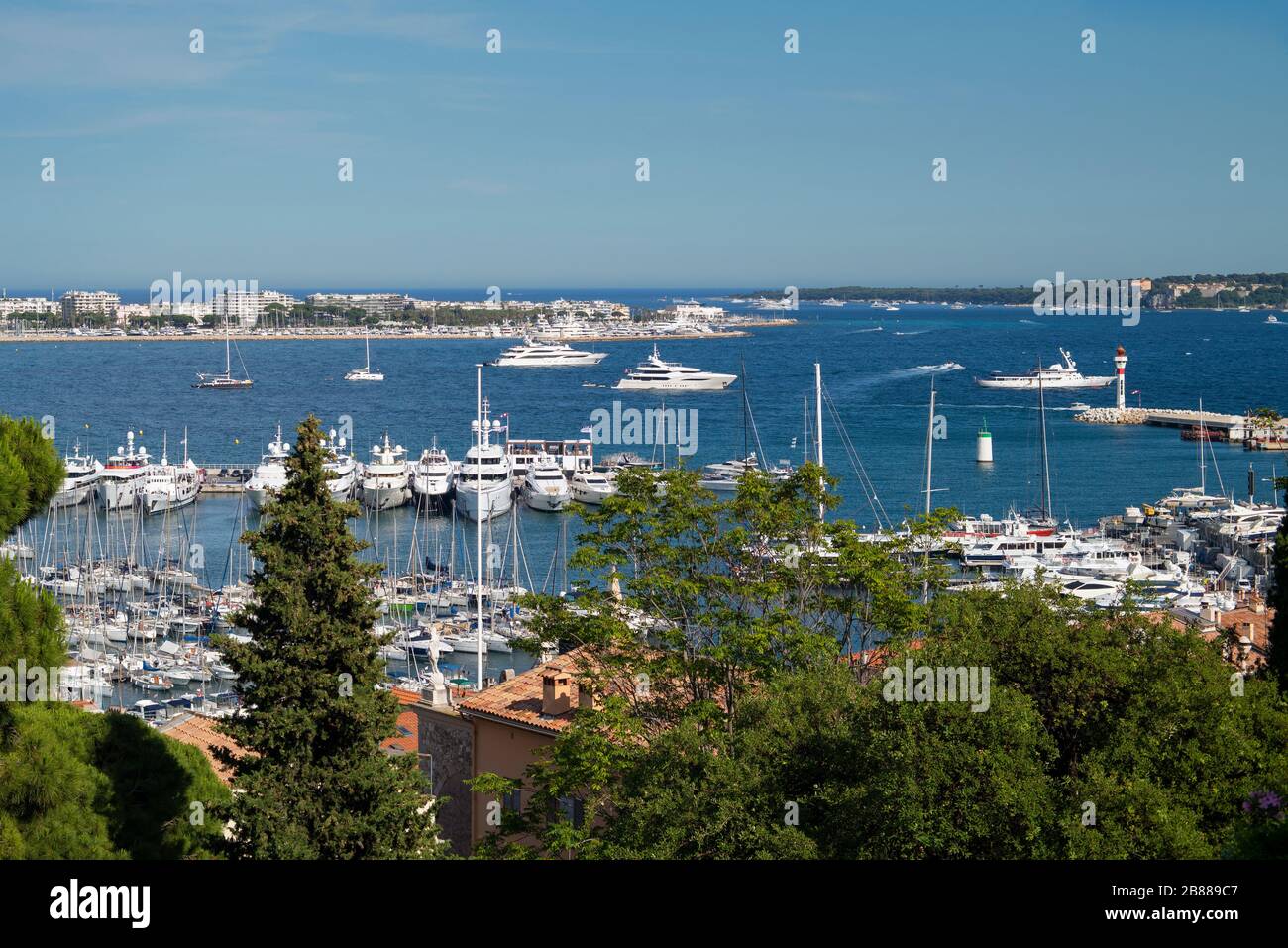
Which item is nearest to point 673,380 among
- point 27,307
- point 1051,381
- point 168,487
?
point 1051,381

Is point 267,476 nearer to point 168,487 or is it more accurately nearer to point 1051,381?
point 168,487

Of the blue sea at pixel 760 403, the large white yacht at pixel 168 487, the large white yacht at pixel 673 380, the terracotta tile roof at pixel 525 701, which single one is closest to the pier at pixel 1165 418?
the blue sea at pixel 760 403

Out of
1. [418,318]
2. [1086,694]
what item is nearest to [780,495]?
[1086,694]

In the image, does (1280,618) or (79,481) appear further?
(79,481)

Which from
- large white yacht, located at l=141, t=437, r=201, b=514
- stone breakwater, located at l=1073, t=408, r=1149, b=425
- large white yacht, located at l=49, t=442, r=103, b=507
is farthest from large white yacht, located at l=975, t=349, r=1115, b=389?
large white yacht, located at l=49, t=442, r=103, b=507

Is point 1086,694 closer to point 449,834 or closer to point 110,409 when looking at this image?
point 449,834

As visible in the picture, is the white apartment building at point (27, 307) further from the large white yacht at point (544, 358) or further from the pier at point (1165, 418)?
the pier at point (1165, 418)
